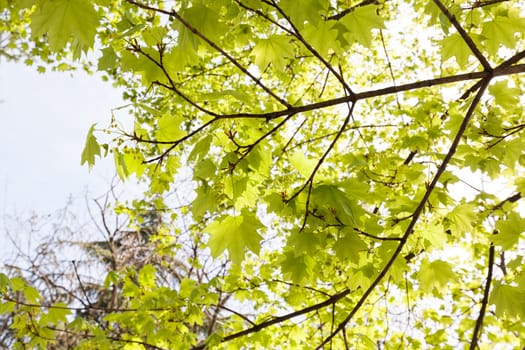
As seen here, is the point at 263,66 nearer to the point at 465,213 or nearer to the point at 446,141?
the point at 465,213

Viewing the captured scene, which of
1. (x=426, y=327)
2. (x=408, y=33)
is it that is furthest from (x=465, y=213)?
(x=408, y=33)

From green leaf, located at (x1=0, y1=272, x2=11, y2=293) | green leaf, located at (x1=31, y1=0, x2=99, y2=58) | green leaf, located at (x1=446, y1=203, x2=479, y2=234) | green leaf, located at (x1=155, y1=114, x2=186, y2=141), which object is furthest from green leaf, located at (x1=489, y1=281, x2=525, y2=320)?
green leaf, located at (x1=0, y1=272, x2=11, y2=293)

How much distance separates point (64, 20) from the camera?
3.90 ft

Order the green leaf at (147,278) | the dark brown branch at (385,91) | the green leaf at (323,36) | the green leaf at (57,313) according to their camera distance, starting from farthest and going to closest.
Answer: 1. the green leaf at (147,278)
2. the green leaf at (57,313)
3. the green leaf at (323,36)
4. the dark brown branch at (385,91)

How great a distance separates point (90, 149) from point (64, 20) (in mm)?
483

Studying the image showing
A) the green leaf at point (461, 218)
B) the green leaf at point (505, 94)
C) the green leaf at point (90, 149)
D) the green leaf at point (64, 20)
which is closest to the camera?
the green leaf at point (64, 20)

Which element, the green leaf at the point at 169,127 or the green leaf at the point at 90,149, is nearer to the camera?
the green leaf at the point at 90,149

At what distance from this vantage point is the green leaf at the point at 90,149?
1.47 m

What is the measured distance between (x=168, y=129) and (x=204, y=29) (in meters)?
0.45

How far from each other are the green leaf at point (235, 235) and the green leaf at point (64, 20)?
34.4 inches

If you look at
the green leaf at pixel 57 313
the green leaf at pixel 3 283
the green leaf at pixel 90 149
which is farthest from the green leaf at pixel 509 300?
the green leaf at pixel 3 283

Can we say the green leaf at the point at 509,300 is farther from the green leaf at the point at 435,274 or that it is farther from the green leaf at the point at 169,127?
the green leaf at the point at 169,127

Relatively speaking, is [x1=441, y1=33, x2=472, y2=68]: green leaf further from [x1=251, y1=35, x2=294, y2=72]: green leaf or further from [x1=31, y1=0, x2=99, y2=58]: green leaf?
[x1=31, y1=0, x2=99, y2=58]: green leaf

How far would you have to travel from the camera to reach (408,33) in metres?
6.05
